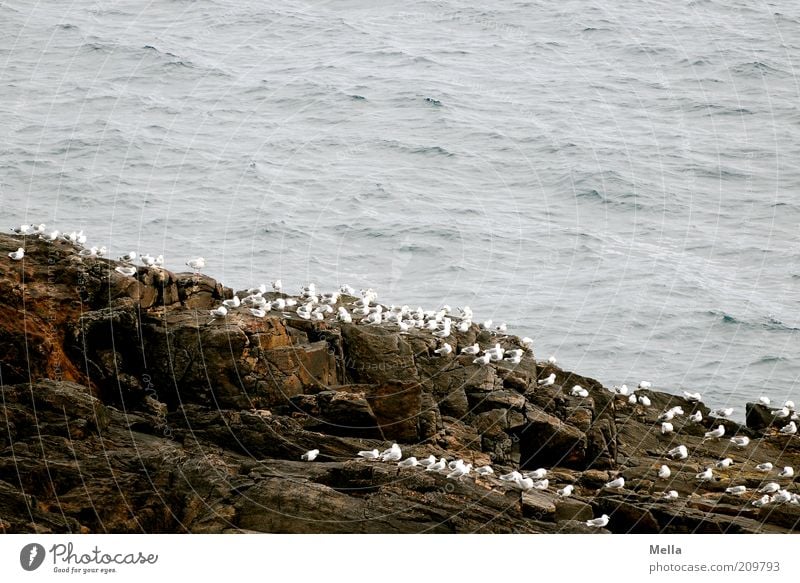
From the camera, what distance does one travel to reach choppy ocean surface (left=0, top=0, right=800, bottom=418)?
53375mm

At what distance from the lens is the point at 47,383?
24.5 m

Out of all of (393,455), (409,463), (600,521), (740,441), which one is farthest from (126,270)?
(740,441)

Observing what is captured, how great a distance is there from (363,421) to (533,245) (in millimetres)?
33586

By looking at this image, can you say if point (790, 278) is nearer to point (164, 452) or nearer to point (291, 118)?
point (291, 118)

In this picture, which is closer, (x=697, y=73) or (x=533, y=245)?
(x=533, y=245)

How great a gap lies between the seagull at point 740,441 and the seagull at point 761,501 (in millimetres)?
5236

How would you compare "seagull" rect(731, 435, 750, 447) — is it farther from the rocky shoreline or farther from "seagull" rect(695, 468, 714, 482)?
"seagull" rect(695, 468, 714, 482)

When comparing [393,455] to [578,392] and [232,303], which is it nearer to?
[232,303]

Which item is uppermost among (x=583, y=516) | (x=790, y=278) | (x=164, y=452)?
(x=164, y=452)

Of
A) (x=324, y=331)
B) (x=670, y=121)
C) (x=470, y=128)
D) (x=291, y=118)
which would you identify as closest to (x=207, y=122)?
(x=291, y=118)

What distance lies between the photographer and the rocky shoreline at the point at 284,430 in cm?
2292

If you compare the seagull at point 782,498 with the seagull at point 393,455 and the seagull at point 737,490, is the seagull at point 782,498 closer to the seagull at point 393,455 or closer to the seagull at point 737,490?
the seagull at point 737,490

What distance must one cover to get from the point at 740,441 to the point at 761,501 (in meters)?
5.80

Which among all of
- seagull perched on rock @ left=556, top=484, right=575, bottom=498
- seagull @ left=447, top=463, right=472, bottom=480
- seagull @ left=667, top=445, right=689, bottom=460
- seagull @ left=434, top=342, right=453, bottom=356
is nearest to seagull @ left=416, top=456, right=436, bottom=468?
seagull @ left=447, top=463, right=472, bottom=480
